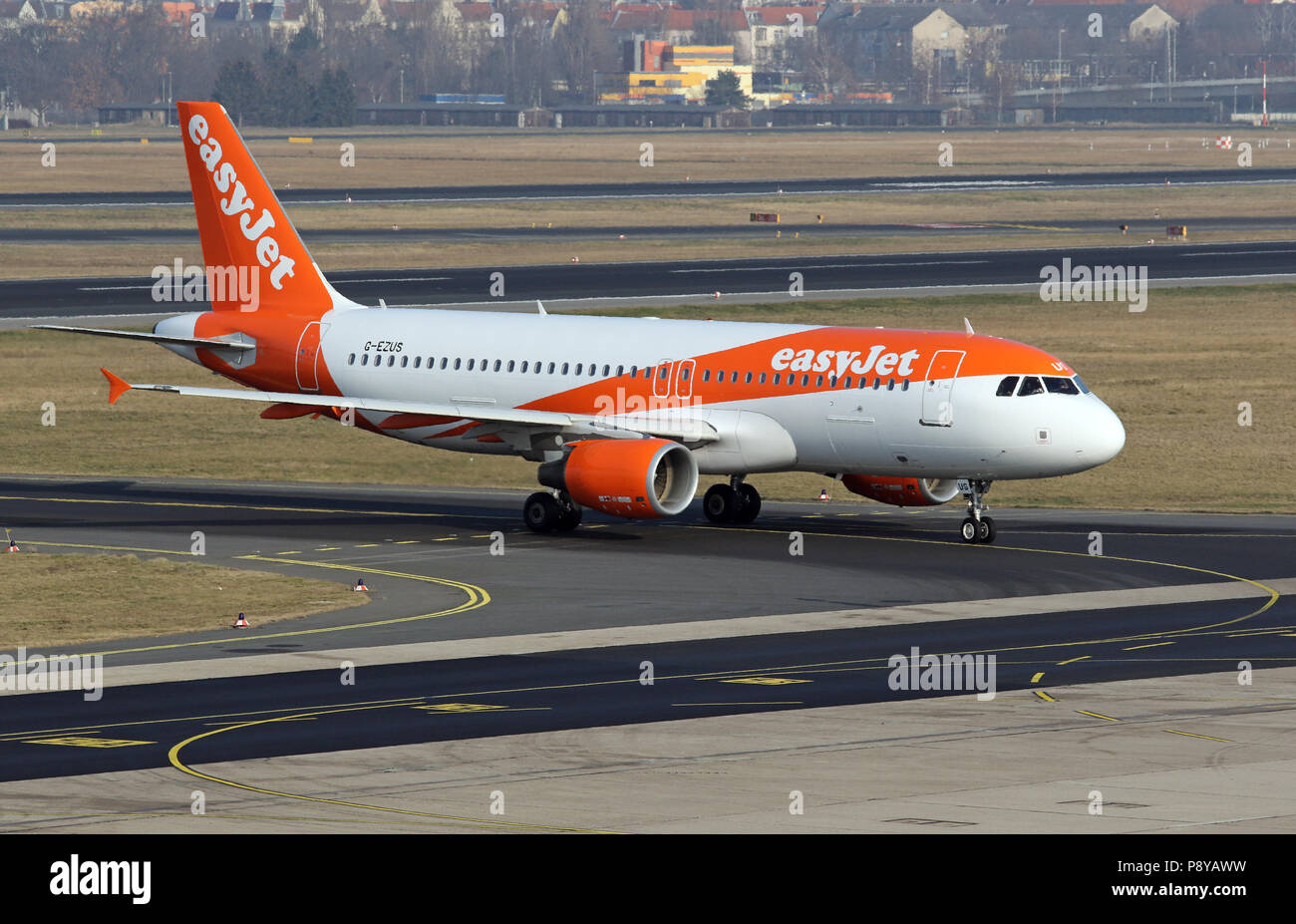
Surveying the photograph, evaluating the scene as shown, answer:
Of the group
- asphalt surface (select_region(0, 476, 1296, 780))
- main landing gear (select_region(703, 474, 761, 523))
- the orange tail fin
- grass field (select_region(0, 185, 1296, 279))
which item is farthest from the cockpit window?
grass field (select_region(0, 185, 1296, 279))

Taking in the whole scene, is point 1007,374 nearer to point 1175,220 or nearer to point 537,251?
point 537,251

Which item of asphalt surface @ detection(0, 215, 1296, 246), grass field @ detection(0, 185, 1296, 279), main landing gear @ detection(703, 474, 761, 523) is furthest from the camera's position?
asphalt surface @ detection(0, 215, 1296, 246)

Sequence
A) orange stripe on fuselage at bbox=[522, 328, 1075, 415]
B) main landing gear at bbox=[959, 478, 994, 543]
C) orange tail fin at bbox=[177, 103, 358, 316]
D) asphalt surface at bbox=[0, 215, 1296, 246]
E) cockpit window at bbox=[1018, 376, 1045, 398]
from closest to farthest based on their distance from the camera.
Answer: cockpit window at bbox=[1018, 376, 1045, 398], orange stripe on fuselage at bbox=[522, 328, 1075, 415], main landing gear at bbox=[959, 478, 994, 543], orange tail fin at bbox=[177, 103, 358, 316], asphalt surface at bbox=[0, 215, 1296, 246]

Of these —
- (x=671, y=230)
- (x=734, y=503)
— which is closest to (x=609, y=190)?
(x=671, y=230)

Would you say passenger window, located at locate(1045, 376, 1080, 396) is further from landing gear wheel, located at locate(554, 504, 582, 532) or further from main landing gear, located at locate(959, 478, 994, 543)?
landing gear wheel, located at locate(554, 504, 582, 532)

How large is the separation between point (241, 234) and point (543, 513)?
13.6m

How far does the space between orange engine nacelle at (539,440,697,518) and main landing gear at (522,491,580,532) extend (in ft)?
5.36

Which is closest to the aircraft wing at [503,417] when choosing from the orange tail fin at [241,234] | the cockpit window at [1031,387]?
the orange tail fin at [241,234]

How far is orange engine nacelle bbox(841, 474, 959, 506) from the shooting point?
55562 millimetres

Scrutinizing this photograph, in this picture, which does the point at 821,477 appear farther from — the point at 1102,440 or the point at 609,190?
the point at 609,190

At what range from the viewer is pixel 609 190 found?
7146 inches
